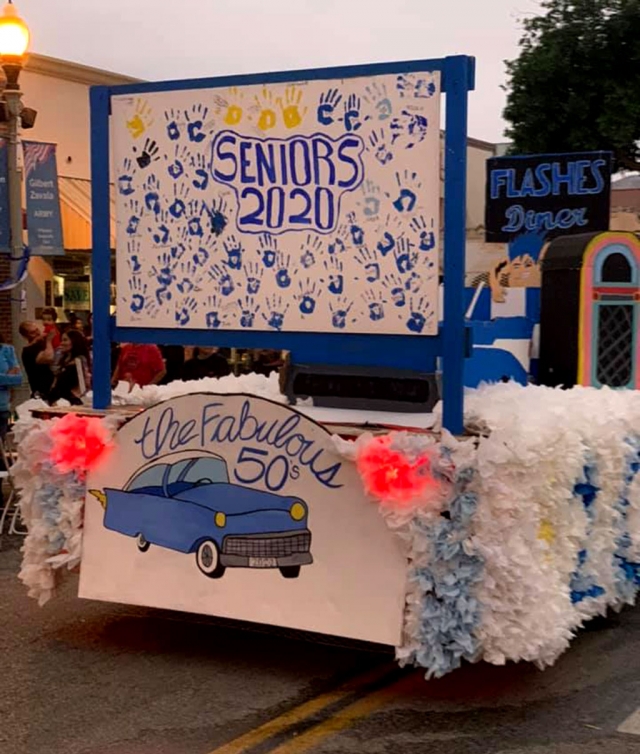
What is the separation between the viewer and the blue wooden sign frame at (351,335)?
4.61m

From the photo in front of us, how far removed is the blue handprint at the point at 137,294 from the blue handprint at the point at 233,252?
505 millimetres

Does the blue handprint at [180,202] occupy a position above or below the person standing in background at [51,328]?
above

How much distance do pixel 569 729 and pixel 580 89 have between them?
18724 millimetres

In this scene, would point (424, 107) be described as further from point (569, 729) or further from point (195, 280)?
point (569, 729)

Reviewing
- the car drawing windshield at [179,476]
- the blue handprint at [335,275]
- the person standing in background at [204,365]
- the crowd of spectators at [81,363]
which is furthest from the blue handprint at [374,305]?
the person standing in background at [204,365]

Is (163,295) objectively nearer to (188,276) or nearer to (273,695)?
(188,276)

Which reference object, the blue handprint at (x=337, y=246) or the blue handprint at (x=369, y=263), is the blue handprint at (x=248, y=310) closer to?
the blue handprint at (x=337, y=246)

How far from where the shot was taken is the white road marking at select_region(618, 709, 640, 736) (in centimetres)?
433

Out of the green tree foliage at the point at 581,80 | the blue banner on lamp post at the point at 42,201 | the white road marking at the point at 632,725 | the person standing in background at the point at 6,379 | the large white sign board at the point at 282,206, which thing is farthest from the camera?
the green tree foliage at the point at 581,80

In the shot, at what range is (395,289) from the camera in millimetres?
4785

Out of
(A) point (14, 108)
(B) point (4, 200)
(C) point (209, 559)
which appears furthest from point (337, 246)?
(B) point (4, 200)

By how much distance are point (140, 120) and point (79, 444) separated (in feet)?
5.33

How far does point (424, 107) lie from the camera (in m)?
4.64

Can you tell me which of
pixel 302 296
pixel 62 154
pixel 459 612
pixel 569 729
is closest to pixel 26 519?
pixel 302 296
